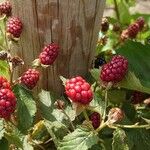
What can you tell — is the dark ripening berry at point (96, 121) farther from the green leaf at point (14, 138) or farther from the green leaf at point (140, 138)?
the green leaf at point (14, 138)

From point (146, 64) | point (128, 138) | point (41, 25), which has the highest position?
point (41, 25)

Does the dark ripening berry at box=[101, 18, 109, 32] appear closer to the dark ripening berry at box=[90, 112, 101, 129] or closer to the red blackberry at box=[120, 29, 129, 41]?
the red blackberry at box=[120, 29, 129, 41]

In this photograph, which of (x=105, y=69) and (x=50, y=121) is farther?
(x=50, y=121)

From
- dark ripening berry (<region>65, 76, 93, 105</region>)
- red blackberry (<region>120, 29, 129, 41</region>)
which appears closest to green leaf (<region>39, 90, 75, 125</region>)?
dark ripening berry (<region>65, 76, 93, 105</region>)

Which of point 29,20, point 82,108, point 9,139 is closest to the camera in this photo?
point 82,108

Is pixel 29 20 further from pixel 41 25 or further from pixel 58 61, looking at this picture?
pixel 58 61

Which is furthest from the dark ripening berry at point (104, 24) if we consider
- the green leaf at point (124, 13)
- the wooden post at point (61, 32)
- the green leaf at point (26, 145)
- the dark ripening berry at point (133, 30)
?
the green leaf at point (26, 145)

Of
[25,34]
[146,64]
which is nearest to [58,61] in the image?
[25,34]
